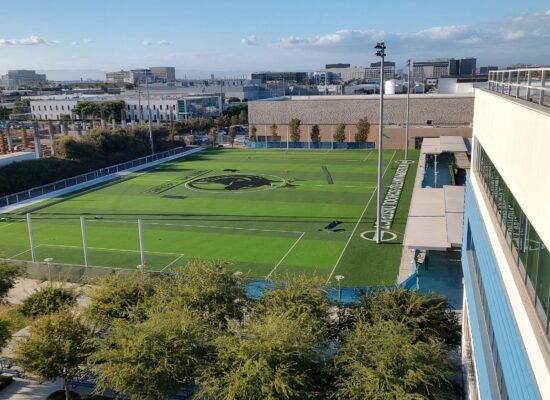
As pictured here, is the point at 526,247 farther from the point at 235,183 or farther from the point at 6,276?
the point at 235,183

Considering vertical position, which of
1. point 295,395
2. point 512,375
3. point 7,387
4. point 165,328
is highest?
point 512,375

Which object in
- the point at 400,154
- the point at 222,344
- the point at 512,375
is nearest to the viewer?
the point at 512,375

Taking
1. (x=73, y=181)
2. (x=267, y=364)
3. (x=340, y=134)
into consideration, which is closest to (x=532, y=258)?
(x=267, y=364)

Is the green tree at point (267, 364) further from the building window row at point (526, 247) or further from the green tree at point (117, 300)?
the building window row at point (526, 247)

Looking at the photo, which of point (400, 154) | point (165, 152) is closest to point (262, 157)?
point (165, 152)

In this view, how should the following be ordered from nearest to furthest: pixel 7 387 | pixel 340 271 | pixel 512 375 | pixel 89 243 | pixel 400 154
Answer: pixel 512 375 < pixel 7 387 < pixel 340 271 < pixel 89 243 < pixel 400 154

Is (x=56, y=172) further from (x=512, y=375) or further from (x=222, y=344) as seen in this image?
(x=512, y=375)

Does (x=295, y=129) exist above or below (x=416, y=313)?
above
